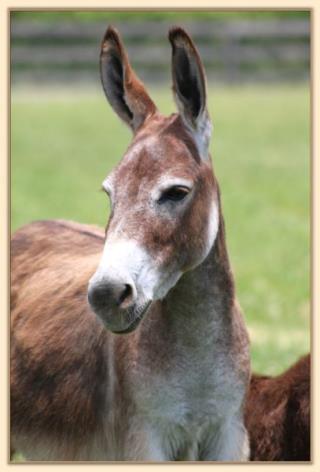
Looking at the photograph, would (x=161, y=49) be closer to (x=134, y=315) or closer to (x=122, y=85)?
(x=122, y=85)

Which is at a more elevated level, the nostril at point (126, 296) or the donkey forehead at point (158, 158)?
the donkey forehead at point (158, 158)

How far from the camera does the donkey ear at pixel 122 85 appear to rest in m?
4.95

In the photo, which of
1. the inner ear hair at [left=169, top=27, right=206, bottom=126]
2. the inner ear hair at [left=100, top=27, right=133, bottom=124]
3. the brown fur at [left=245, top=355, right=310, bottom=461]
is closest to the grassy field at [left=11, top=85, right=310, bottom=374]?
the brown fur at [left=245, top=355, right=310, bottom=461]

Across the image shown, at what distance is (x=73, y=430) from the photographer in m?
5.35

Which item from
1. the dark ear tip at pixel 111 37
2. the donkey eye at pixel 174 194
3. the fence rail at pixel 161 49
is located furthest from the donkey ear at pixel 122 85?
the fence rail at pixel 161 49

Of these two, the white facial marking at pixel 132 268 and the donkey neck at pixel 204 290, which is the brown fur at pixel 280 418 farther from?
the white facial marking at pixel 132 268

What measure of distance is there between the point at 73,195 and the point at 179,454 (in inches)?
529

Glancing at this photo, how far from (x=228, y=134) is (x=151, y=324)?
66.8ft

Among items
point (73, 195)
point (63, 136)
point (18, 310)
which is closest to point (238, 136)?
point (63, 136)

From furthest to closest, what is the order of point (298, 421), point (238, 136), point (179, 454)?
point (238, 136) < point (298, 421) < point (179, 454)

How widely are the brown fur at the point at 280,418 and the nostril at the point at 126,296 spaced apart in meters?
1.92

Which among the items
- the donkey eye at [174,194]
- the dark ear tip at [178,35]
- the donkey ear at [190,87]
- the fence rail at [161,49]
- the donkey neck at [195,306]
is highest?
the fence rail at [161,49]

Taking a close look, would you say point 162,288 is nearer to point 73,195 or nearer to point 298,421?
point 298,421

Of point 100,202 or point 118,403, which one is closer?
point 118,403
